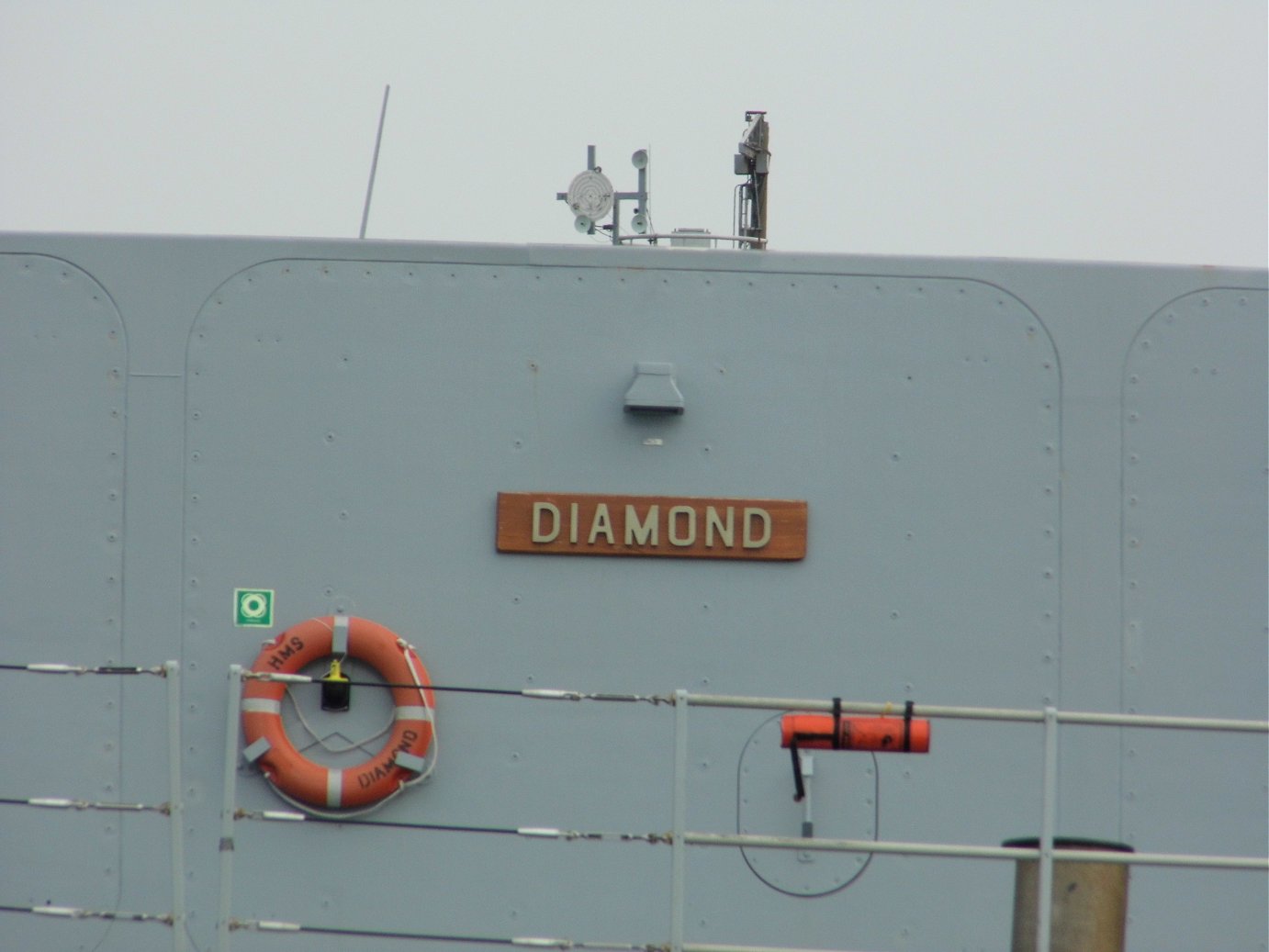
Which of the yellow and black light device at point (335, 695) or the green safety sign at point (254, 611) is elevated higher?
the green safety sign at point (254, 611)

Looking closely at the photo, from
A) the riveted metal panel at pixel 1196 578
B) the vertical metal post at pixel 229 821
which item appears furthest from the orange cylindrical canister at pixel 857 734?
the vertical metal post at pixel 229 821

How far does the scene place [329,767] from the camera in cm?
401

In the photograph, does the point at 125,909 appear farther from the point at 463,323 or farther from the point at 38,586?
the point at 463,323

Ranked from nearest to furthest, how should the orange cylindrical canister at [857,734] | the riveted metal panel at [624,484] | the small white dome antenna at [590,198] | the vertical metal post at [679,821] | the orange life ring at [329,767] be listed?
the vertical metal post at [679,821]
the orange cylindrical canister at [857,734]
the orange life ring at [329,767]
the riveted metal panel at [624,484]
the small white dome antenna at [590,198]

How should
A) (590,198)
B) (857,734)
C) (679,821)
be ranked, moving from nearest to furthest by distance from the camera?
(679,821) → (857,734) → (590,198)

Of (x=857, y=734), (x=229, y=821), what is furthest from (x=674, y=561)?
(x=229, y=821)

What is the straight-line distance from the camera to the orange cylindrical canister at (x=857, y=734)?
327 cm

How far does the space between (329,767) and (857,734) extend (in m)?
1.67

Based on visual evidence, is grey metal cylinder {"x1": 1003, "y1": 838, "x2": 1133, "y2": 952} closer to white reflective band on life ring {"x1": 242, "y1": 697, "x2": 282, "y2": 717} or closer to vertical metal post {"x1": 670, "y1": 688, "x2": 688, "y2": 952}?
vertical metal post {"x1": 670, "y1": 688, "x2": 688, "y2": 952}

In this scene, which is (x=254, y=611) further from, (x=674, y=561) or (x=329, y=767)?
(x=674, y=561)

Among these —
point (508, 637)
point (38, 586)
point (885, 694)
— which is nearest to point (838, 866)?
point (885, 694)

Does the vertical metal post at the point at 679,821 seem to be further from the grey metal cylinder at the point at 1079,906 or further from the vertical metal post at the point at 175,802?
the vertical metal post at the point at 175,802

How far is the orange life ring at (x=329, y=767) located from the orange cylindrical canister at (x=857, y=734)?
4.00 feet

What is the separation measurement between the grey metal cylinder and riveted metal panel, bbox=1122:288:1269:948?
2.47 ft
